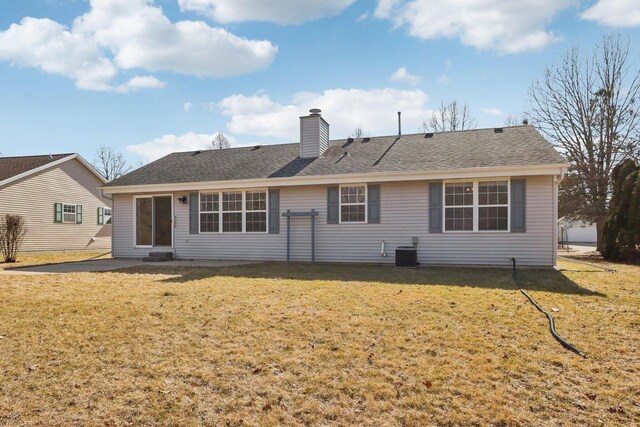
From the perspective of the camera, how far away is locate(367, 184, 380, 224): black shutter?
458 inches

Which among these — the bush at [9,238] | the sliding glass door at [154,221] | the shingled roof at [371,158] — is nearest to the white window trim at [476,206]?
the shingled roof at [371,158]

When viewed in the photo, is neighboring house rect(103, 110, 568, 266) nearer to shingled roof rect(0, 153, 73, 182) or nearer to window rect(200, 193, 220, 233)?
window rect(200, 193, 220, 233)

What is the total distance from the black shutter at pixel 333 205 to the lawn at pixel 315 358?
527cm

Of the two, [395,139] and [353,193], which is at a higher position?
[395,139]

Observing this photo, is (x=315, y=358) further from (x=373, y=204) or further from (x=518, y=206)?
(x=518, y=206)

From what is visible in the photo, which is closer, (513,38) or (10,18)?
(10,18)

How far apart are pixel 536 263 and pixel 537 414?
875 centimetres

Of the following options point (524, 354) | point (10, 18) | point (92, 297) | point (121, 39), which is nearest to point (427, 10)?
point (121, 39)

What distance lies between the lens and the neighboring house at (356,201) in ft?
34.4

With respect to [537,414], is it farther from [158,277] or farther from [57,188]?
[57,188]

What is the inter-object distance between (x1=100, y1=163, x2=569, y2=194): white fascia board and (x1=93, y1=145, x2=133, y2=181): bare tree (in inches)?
1370

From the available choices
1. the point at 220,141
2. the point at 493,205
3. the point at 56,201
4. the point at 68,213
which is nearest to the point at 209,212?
the point at 493,205

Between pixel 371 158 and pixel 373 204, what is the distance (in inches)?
70.7

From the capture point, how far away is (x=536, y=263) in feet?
34.1
